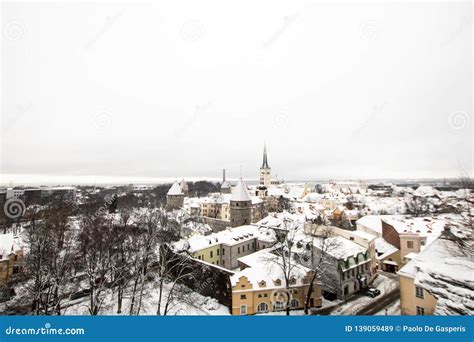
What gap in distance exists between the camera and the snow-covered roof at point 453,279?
518 cm

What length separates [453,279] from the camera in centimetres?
544

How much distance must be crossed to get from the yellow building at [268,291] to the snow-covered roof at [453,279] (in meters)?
6.03

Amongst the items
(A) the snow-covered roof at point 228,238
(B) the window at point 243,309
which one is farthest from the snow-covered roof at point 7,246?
(B) the window at point 243,309

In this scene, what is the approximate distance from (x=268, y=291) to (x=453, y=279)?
25.3ft

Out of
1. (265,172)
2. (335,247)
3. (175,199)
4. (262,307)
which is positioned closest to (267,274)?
(262,307)

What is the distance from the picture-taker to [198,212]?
40406 mm

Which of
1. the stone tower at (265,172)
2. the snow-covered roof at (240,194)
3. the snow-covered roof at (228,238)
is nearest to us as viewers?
the snow-covered roof at (228,238)

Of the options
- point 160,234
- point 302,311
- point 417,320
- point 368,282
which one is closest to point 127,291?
point 160,234

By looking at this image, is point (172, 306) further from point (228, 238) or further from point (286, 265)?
point (228, 238)

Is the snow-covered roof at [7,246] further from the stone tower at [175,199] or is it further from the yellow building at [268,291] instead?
the stone tower at [175,199]

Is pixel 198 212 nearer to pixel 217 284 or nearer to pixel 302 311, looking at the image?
pixel 217 284

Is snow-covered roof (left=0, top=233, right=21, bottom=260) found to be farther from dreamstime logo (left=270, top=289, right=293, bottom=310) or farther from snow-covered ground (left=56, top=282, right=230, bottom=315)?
dreamstime logo (left=270, top=289, right=293, bottom=310)

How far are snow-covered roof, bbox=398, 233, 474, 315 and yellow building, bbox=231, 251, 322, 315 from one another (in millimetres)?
6027
